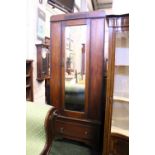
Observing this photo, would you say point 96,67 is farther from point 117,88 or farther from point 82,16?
point 82,16

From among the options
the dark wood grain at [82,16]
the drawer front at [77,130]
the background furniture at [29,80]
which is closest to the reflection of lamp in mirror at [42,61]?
the background furniture at [29,80]

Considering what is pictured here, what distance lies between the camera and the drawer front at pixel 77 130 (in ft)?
7.37

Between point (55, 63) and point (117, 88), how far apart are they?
1015 mm

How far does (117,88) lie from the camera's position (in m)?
1.70

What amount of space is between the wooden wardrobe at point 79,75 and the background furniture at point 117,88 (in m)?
0.45

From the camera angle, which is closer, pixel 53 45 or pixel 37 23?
pixel 53 45

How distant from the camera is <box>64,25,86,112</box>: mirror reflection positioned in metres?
2.26

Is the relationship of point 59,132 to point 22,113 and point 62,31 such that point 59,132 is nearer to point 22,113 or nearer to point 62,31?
point 62,31

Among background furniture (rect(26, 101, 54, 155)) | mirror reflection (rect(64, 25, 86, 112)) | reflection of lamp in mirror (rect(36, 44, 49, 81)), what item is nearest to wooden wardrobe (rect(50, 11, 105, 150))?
mirror reflection (rect(64, 25, 86, 112))

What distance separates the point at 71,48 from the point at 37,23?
940 millimetres

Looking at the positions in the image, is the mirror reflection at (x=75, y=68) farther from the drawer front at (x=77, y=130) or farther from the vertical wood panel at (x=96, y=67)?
the drawer front at (x=77, y=130)

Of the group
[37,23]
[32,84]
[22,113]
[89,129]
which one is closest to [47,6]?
[37,23]

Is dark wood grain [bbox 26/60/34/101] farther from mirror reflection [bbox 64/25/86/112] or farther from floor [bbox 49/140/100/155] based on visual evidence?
floor [bbox 49/140/100/155]

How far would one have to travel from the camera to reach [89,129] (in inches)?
88.7
